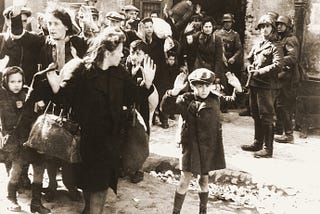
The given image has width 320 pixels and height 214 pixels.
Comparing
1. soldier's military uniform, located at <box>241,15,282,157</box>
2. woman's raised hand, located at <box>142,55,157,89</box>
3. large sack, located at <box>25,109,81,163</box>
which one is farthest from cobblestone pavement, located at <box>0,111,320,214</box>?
woman's raised hand, located at <box>142,55,157,89</box>

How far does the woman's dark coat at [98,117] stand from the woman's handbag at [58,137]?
0.40ft

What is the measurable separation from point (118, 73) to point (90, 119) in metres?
0.43

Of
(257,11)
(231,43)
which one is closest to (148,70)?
(231,43)

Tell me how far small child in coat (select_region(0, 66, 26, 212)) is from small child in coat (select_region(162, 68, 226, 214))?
4.93 feet

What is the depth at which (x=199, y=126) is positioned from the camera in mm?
4629

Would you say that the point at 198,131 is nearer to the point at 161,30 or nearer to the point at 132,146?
the point at 132,146

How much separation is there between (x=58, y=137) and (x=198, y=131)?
53.8 inches

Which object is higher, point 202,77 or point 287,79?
point 202,77

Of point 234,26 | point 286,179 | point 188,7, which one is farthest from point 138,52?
point 234,26

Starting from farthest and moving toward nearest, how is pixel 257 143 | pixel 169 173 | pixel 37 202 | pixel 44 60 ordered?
pixel 257 143, pixel 169 173, pixel 44 60, pixel 37 202

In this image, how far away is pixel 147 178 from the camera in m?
6.23

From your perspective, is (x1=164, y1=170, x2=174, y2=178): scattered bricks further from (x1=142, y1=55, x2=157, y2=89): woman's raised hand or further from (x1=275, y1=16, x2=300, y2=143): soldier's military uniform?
(x1=142, y1=55, x2=157, y2=89): woman's raised hand

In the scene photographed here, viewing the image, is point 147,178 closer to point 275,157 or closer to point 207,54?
point 275,157

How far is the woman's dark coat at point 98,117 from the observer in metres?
3.75
